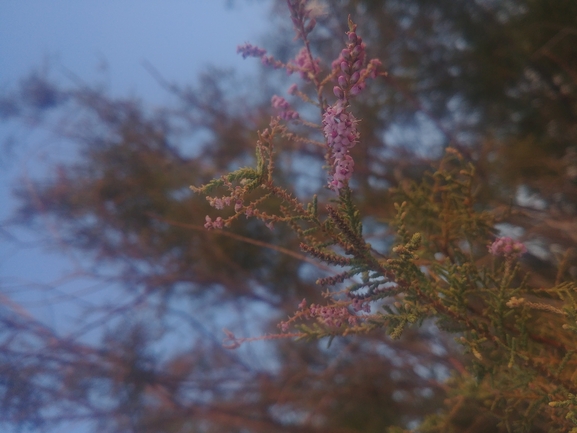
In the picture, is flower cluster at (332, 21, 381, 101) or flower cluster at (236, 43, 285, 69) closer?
flower cluster at (332, 21, 381, 101)

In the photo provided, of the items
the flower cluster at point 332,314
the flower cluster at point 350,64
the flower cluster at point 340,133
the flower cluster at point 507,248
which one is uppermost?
the flower cluster at point 350,64

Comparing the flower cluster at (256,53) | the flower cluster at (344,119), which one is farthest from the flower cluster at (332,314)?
the flower cluster at (256,53)

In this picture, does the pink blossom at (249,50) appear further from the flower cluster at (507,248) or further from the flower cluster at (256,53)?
the flower cluster at (507,248)

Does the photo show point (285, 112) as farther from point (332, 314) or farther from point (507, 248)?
point (507, 248)

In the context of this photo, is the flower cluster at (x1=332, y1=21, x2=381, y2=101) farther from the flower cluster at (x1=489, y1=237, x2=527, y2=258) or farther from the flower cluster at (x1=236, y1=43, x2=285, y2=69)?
the flower cluster at (x1=489, y1=237, x2=527, y2=258)

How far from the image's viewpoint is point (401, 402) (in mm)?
2320

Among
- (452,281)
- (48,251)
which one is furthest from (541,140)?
(48,251)

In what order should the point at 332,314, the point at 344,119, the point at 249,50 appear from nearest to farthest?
the point at 344,119 → the point at 332,314 → the point at 249,50

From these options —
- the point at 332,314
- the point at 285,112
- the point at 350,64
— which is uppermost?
the point at 285,112

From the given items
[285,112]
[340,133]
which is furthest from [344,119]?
[285,112]

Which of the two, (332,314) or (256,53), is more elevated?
(256,53)

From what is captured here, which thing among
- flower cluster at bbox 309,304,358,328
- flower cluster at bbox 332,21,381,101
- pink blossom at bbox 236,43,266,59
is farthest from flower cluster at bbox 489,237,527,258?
pink blossom at bbox 236,43,266,59

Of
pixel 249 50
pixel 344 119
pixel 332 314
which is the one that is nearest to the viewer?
pixel 344 119

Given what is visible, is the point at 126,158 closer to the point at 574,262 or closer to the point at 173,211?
the point at 173,211
